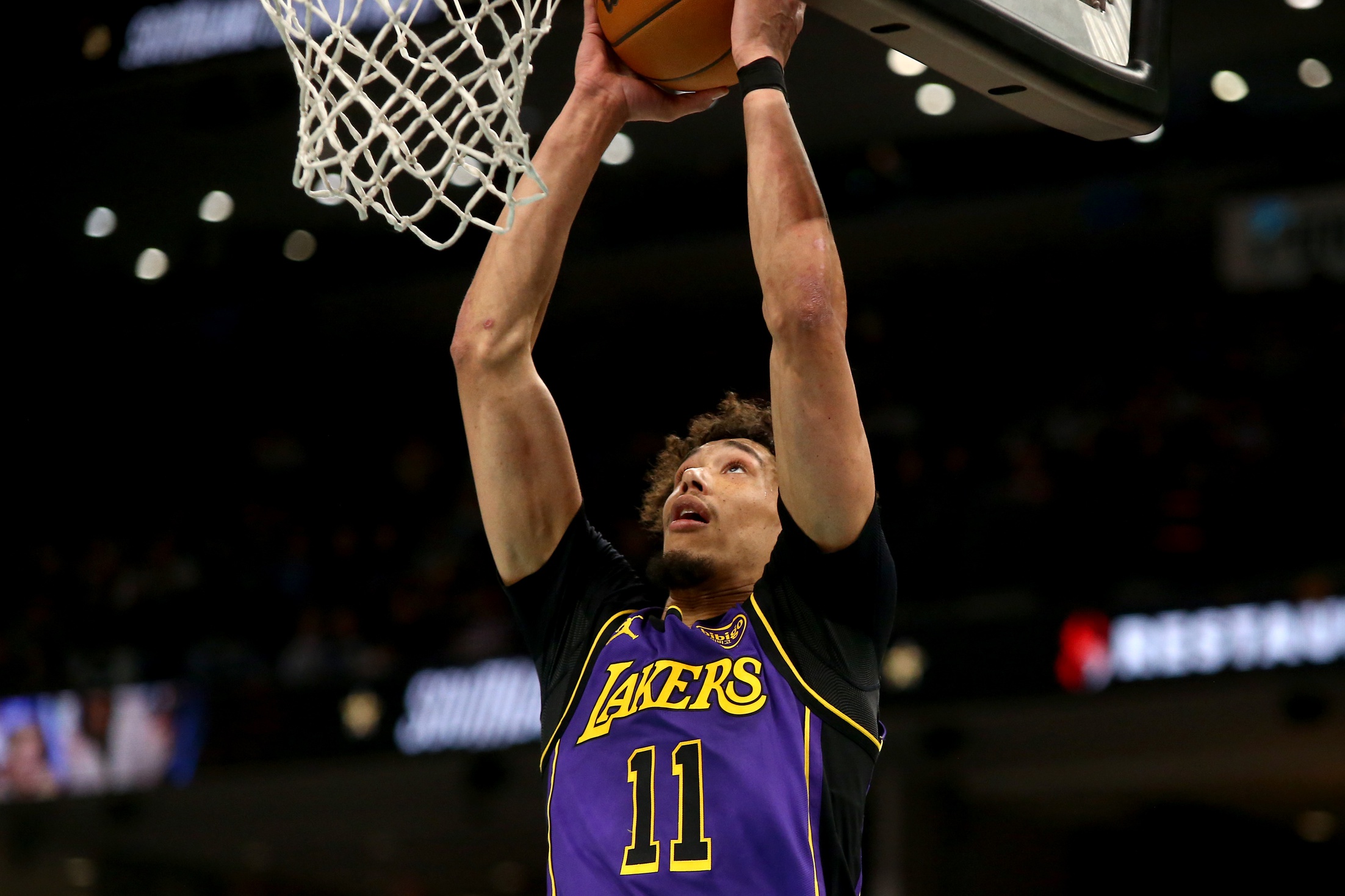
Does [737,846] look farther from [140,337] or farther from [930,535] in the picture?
[140,337]

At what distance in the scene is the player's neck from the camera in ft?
9.90

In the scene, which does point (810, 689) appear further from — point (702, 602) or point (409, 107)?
point (409, 107)

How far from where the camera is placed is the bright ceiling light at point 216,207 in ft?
41.1

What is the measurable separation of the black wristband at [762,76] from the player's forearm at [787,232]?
1 cm

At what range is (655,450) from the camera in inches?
440

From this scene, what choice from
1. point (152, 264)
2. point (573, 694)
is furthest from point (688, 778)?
point (152, 264)

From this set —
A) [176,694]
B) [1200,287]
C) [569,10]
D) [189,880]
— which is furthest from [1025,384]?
[189,880]

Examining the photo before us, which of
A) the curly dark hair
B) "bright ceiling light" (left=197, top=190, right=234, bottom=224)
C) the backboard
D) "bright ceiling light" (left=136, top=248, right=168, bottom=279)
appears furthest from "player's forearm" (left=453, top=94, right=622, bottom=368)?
"bright ceiling light" (left=136, top=248, right=168, bottom=279)

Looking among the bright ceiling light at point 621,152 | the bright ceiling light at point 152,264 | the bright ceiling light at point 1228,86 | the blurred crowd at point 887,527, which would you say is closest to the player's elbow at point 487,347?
the blurred crowd at point 887,527

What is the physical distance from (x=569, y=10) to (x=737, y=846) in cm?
751

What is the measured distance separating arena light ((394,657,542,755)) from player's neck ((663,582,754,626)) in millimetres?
6062

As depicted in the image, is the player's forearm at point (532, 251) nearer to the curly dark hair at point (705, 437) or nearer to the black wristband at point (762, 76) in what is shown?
the black wristband at point (762, 76)

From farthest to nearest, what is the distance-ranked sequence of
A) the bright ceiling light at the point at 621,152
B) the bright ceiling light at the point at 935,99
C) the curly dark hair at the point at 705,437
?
the bright ceiling light at the point at 621,152
the bright ceiling light at the point at 935,99
the curly dark hair at the point at 705,437

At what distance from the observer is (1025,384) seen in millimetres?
11008
